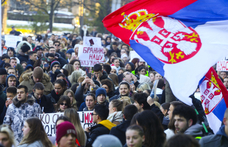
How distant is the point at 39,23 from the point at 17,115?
30.0 meters

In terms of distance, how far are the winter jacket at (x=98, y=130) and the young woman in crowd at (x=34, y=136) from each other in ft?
2.72

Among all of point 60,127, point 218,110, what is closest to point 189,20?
point 218,110

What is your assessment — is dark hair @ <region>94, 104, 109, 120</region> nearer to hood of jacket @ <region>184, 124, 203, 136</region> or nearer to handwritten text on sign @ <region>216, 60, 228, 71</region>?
hood of jacket @ <region>184, 124, 203, 136</region>

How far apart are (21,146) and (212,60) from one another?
3.11 meters

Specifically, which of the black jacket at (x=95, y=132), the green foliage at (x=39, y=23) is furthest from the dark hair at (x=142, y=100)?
the green foliage at (x=39, y=23)

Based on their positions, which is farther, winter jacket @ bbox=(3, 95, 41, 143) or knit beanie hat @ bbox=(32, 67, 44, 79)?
knit beanie hat @ bbox=(32, 67, 44, 79)

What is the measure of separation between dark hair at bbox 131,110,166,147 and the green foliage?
31.4 metres

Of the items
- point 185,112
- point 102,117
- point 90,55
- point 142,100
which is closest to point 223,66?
point 90,55

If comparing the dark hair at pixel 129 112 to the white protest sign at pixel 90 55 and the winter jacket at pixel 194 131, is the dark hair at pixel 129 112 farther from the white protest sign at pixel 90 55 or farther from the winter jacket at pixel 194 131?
the white protest sign at pixel 90 55

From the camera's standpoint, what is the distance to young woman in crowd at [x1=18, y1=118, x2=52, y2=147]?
176 inches

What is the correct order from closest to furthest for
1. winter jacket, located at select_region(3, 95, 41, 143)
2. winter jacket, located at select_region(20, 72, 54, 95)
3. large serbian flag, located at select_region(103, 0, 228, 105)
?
1. large serbian flag, located at select_region(103, 0, 228, 105)
2. winter jacket, located at select_region(3, 95, 41, 143)
3. winter jacket, located at select_region(20, 72, 54, 95)

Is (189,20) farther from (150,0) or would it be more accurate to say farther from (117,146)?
(117,146)

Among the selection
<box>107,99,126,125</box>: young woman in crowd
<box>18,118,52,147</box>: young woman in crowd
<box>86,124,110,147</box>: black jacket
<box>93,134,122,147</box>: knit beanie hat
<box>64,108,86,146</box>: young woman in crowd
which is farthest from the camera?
<box>107,99,126,125</box>: young woman in crowd

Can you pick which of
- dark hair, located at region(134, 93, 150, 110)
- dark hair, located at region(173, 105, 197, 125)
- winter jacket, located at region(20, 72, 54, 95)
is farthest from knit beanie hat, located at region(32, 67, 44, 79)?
dark hair, located at region(173, 105, 197, 125)
